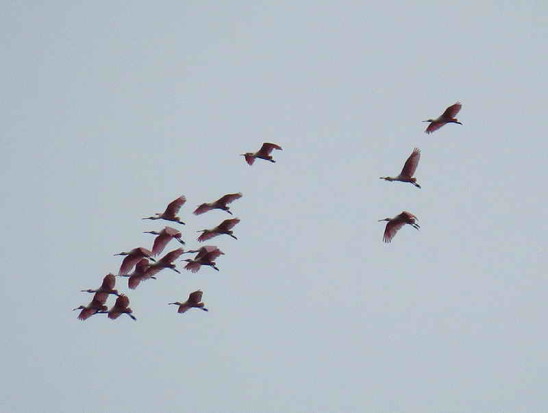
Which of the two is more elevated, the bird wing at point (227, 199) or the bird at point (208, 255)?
the bird wing at point (227, 199)

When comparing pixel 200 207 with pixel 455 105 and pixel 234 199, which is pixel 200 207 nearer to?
pixel 234 199

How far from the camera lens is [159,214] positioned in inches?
2603

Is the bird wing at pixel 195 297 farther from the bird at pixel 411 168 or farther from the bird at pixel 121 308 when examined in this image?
the bird at pixel 411 168

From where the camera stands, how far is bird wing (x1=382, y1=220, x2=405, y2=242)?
64125 millimetres

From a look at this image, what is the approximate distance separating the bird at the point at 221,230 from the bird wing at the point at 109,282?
327 centimetres

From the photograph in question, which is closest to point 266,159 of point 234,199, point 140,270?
point 234,199

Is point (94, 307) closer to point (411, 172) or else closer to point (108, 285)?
point (108, 285)

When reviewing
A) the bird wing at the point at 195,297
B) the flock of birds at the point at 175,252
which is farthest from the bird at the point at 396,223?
the bird wing at the point at 195,297

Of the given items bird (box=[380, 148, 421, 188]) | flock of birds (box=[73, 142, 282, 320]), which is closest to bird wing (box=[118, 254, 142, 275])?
flock of birds (box=[73, 142, 282, 320])

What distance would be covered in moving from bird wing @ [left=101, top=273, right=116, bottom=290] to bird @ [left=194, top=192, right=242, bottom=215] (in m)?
3.65

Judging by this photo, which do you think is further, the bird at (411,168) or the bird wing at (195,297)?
the bird wing at (195,297)

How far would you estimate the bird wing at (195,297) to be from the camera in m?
66.9

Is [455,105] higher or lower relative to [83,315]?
higher

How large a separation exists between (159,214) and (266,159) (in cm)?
419
